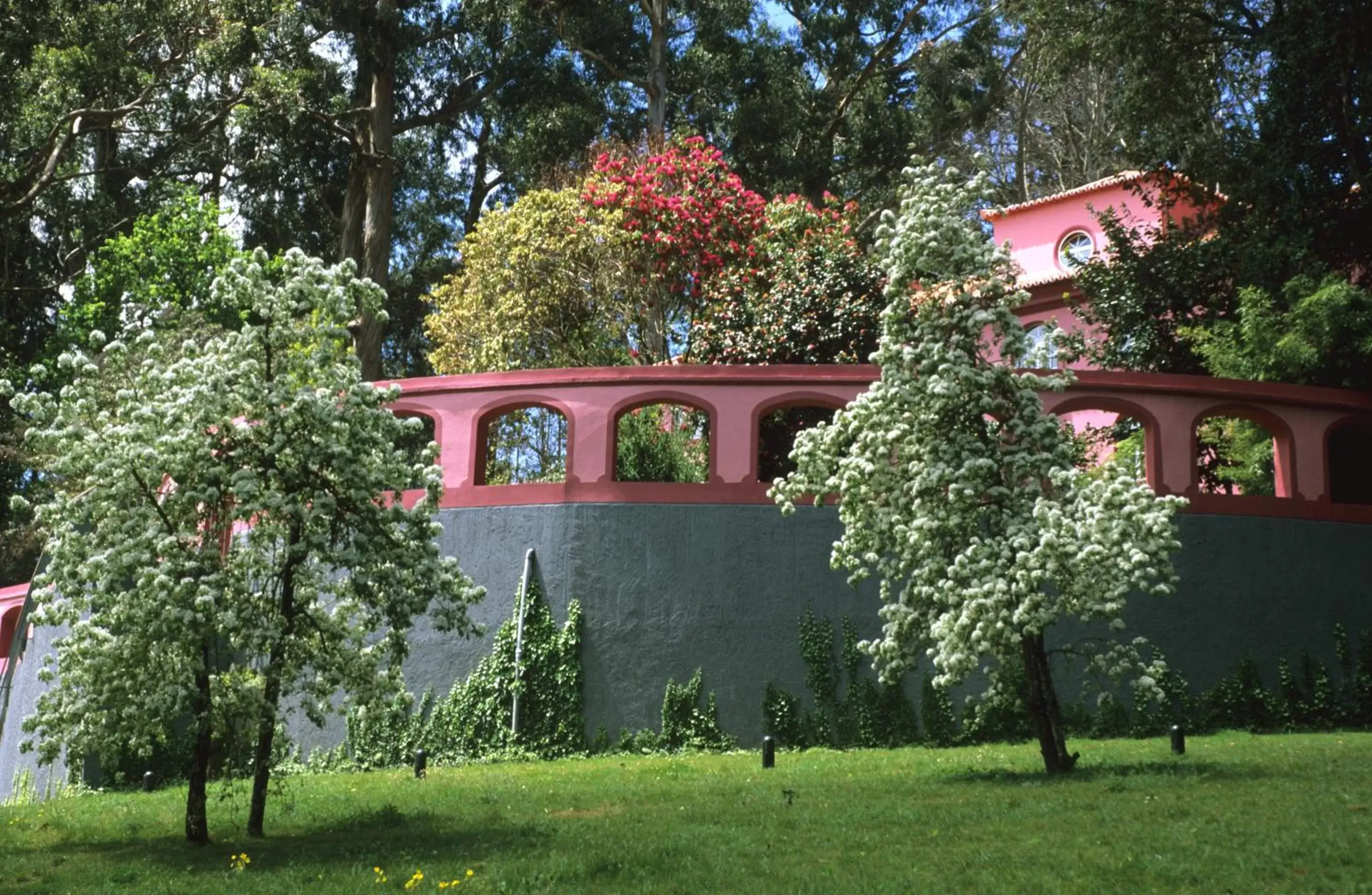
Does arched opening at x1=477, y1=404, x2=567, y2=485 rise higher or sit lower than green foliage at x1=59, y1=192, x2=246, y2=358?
lower

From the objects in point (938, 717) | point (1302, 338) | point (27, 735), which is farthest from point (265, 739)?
point (1302, 338)

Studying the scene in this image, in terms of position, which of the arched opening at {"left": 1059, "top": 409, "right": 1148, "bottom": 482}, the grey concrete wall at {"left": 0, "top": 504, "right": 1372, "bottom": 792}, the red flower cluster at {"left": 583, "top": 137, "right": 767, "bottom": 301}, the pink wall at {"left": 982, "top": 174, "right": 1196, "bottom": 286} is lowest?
the grey concrete wall at {"left": 0, "top": 504, "right": 1372, "bottom": 792}

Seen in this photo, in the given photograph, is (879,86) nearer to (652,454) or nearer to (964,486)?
(652,454)

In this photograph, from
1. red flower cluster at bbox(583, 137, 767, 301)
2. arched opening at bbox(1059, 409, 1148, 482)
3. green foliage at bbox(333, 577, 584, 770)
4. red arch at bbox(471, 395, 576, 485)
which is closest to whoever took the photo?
green foliage at bbox(333, 577, 584, 770)

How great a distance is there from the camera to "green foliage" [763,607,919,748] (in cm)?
1731

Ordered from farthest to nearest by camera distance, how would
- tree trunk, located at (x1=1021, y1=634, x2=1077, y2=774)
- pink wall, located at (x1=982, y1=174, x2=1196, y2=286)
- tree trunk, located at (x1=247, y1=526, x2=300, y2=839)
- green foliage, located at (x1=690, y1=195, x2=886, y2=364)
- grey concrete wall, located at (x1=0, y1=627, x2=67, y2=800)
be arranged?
pink wall, located at (x1=982, y1=174, x2=1196, y2=286), green foliage, located at (x1=690, y1=195, x2=886, y2=364), grey concrete wall, located at (x1=0, y1=627, x2=67, y2=800), tree trunk, located at (x1=1021, y1=634, x2=1077, y2=774), tree trunk, located at (x1=247, y1=526, x2=300, y2=839)

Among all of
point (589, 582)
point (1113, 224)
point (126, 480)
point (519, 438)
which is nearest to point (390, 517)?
point (126, 480)

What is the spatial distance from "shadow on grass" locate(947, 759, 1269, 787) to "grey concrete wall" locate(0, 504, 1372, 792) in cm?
422

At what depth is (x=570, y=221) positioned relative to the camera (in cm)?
2567

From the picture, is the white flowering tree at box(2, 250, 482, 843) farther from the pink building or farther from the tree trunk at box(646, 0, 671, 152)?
the tree trunk at box(646, 0, 671, 152)

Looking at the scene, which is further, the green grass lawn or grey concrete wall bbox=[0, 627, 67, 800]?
grey concrete wall bbox=[0, 627, 67, 800]

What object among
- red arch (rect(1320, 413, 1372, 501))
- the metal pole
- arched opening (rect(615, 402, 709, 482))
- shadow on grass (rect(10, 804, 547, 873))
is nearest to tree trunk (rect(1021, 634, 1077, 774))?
shadow on grass (rect(10, 804, 547, 873))

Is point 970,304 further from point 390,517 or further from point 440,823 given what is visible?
point 440,823

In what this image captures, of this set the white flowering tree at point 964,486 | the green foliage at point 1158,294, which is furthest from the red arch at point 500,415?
the green foliage at point 1158,294
